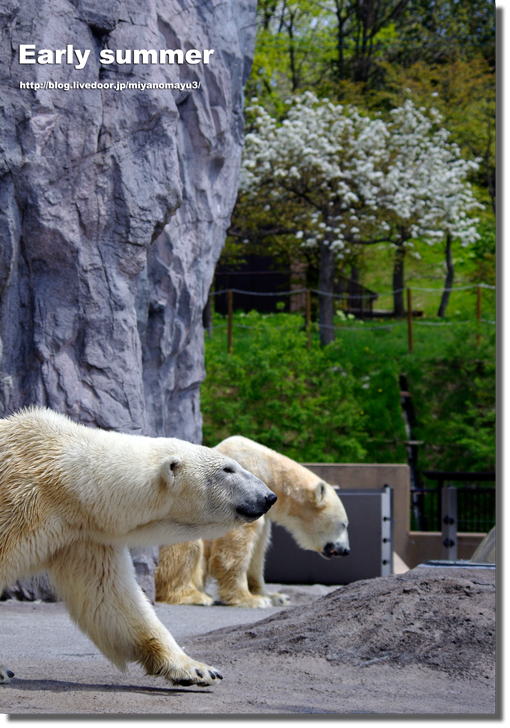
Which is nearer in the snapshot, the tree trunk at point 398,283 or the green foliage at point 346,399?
the green foliage at point 346,399

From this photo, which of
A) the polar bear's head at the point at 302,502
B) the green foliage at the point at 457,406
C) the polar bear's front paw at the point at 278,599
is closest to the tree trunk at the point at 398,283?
the green foliage at the point at 457,406

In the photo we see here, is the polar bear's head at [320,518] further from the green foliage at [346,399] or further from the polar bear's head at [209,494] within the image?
the green foliage at [346,399]

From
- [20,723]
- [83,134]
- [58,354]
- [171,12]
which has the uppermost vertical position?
[171,12]

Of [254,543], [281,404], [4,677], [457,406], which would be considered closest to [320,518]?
[254,543]

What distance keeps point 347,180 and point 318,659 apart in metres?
12.2

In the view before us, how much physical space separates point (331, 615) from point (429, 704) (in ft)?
4.49

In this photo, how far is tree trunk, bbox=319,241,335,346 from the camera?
14727mm

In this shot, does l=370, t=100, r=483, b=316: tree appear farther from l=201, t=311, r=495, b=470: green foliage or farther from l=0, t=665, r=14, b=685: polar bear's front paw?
l=0, t=665, r=14, b=685: polar bear's front paw

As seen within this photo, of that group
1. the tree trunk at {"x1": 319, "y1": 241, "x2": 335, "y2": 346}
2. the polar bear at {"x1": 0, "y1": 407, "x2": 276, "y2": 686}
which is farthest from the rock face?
the tree trunk at {"x1": 319, "y1": 241, "x2": 335, "y2": 346}

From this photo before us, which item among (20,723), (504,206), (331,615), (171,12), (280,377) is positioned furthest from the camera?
(280,377)

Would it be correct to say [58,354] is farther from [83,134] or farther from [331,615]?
[331,615]

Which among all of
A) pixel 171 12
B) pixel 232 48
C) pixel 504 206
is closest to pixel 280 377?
pixel 232 48

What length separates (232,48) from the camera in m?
6.99

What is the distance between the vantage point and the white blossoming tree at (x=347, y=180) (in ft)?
46.3
